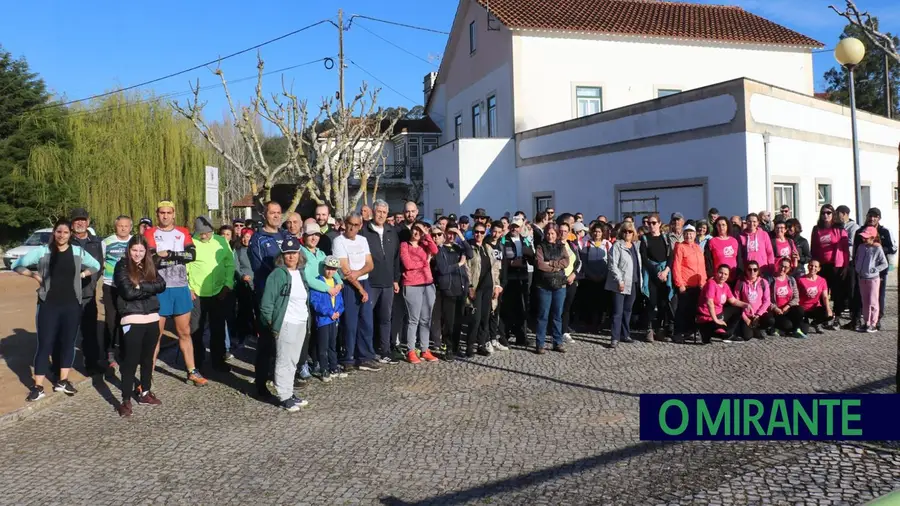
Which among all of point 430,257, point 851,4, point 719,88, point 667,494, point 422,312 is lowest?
point 667,494

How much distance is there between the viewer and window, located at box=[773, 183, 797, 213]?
56.2 ft

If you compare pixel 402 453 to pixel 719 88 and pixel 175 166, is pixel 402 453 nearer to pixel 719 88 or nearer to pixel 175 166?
pixel 719 88

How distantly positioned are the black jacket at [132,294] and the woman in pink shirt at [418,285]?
9.93 feet

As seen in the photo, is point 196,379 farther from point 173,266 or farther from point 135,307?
point 135,307

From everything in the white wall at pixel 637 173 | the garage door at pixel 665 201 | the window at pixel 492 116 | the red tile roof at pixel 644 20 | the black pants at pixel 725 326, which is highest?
the red tile roof at pixel 644 20

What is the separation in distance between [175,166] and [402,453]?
103ft

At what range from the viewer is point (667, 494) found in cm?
452

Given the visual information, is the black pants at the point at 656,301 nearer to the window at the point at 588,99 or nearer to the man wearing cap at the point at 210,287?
the man wearing cap at the point at 210,287

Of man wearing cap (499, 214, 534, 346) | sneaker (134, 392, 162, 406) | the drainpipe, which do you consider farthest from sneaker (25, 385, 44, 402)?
the drainpipe

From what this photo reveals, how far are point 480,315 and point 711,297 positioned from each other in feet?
10.9

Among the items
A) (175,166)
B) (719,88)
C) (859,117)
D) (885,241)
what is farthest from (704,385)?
(175,166)

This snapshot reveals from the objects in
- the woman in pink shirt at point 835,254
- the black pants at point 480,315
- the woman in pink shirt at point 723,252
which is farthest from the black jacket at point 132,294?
the woman in pink shirt at point 835,254

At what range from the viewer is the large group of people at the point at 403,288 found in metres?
7.20

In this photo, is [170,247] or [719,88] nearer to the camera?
[170,247]
